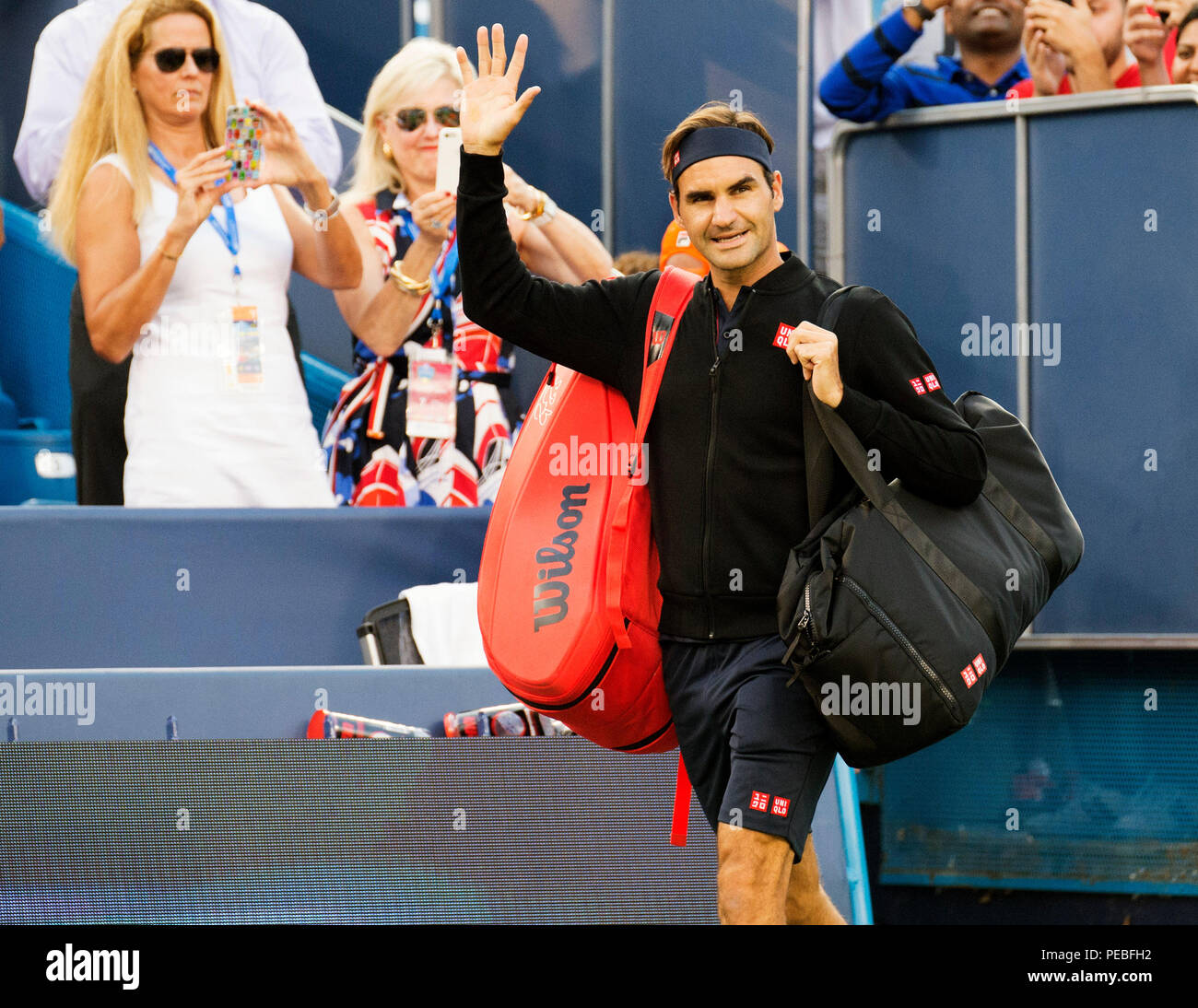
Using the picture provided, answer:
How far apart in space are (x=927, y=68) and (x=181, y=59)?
2442mm

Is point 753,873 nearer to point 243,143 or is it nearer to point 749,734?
point 749,734

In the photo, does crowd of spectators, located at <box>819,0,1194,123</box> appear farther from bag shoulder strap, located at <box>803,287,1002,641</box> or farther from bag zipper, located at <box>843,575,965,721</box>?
bag zipper, located at <box>843,575,965,721</box>

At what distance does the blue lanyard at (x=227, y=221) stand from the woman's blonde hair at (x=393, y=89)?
51 cm

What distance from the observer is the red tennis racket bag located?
129 inches

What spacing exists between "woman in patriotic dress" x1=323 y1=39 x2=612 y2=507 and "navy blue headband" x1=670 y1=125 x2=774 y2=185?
1.82 metres

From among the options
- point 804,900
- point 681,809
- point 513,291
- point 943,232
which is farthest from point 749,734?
point 943,232

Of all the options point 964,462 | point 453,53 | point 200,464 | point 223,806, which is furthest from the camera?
point 453,53

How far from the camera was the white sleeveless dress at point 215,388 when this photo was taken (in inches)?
197

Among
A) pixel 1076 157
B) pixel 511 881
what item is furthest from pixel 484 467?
pixel 1076 157
